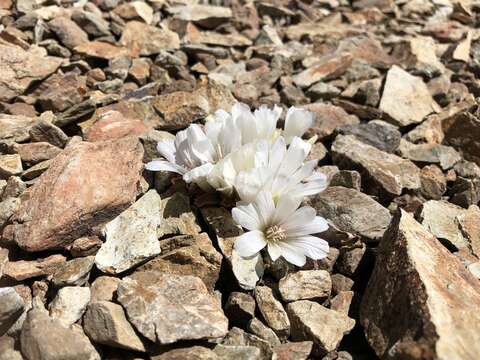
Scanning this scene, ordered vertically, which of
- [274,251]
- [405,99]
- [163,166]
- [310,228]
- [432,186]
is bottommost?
[432,186]

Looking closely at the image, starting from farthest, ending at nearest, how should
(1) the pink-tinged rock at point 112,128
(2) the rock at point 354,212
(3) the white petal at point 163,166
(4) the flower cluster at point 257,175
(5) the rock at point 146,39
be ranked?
1. (5) the rock at point 146,39
2. (1) the pink-tinged rock at point 112,128
3. (2) the rock at point 354,212
4. (3) the white petal at point 163,166
5. (4) the flower cluster at point 257,175

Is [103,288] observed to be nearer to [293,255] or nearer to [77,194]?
[77,194]

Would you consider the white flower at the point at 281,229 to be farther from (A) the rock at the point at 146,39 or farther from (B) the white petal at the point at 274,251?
(A) the rock at the point at 146,39

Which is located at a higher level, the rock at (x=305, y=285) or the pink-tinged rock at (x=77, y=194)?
the pink-tinged rock at (x=77, y=194)

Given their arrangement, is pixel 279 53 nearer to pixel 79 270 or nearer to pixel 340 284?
pixel 340 284

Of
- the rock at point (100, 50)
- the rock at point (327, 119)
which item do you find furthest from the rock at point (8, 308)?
the rock at point (100, 50)

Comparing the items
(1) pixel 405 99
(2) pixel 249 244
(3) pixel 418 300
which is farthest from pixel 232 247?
(1) pixel 405 99

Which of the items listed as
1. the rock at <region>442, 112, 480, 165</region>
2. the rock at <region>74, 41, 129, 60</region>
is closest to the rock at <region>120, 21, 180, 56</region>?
the rock at <region>74, 41, 129, 60</region>
